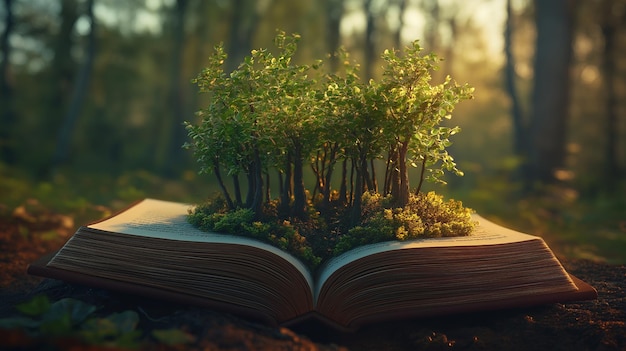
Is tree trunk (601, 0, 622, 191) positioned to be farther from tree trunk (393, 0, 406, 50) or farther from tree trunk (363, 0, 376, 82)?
tree trunk (363, 0, 376, 82)

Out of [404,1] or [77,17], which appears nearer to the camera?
[404,1]

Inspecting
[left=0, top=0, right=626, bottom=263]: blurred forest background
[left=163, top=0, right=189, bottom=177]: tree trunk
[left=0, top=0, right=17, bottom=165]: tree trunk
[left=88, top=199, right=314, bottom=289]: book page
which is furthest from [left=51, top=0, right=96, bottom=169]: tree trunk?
[left=88, top=199, right=314, bottom=289]: book page

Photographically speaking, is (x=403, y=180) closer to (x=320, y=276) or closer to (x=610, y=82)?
(x=320, y=276)

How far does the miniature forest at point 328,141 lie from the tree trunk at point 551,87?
31.8 ft

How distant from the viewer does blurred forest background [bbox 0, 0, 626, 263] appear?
40.2ft

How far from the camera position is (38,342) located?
9.56 ft

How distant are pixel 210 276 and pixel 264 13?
67.1ft

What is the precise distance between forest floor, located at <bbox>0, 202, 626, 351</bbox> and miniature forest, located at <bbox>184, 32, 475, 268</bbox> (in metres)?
0.68

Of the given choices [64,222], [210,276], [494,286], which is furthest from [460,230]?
[64,222]

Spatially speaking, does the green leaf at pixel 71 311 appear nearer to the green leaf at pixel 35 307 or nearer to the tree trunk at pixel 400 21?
the green leaf at pixel 35 307

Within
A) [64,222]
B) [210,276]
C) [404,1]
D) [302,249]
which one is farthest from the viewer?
[404,1]

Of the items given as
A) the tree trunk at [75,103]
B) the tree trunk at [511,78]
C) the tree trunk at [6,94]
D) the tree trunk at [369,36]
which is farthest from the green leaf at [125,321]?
the tree trunk at [6,94]

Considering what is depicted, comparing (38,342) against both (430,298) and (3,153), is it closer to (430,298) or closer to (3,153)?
(430,298)

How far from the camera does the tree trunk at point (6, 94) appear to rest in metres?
20.0
